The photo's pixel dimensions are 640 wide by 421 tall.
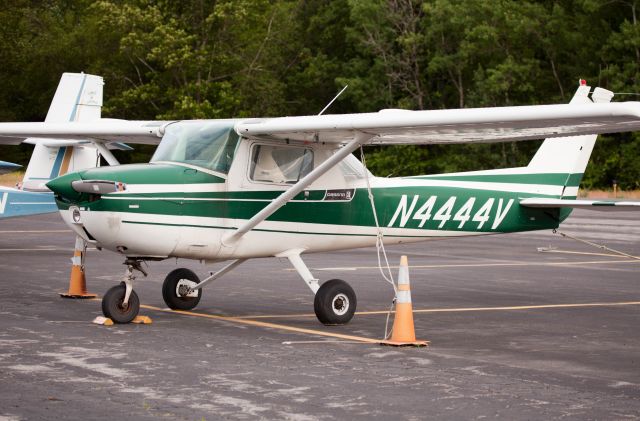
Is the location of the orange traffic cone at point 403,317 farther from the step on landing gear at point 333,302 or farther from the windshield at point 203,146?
the windshield at point 203,146

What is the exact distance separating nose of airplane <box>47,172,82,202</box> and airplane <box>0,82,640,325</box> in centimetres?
1

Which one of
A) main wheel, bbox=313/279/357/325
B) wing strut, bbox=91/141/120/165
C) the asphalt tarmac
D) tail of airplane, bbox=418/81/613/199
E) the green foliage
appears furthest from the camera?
the green foliage

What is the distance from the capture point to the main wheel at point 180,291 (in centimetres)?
1291

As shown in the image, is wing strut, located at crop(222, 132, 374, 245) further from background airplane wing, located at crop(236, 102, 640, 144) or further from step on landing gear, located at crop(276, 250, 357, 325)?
step on landing gear, located at crop(276, 250, 357, 325)

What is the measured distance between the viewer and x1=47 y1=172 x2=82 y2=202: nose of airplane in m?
10.9

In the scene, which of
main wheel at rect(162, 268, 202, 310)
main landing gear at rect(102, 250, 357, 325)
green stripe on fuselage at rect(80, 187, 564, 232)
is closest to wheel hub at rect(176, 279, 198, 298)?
main wheel at rect(162, 268, 202, 310)

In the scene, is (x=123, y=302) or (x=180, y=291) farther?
(x=180, y=291)

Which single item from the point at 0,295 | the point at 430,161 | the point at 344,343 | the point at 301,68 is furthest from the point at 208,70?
the point at 344,343

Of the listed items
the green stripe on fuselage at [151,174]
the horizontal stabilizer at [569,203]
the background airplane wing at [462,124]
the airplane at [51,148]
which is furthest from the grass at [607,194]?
the green stripe on fuselage at [151,174]

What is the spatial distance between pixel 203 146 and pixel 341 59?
57.2 meters

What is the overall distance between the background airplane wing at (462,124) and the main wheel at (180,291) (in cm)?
205

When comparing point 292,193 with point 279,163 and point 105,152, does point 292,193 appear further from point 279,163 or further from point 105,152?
point 105,152

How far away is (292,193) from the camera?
11.7m

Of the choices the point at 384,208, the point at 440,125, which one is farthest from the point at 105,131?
the point at 440,125
